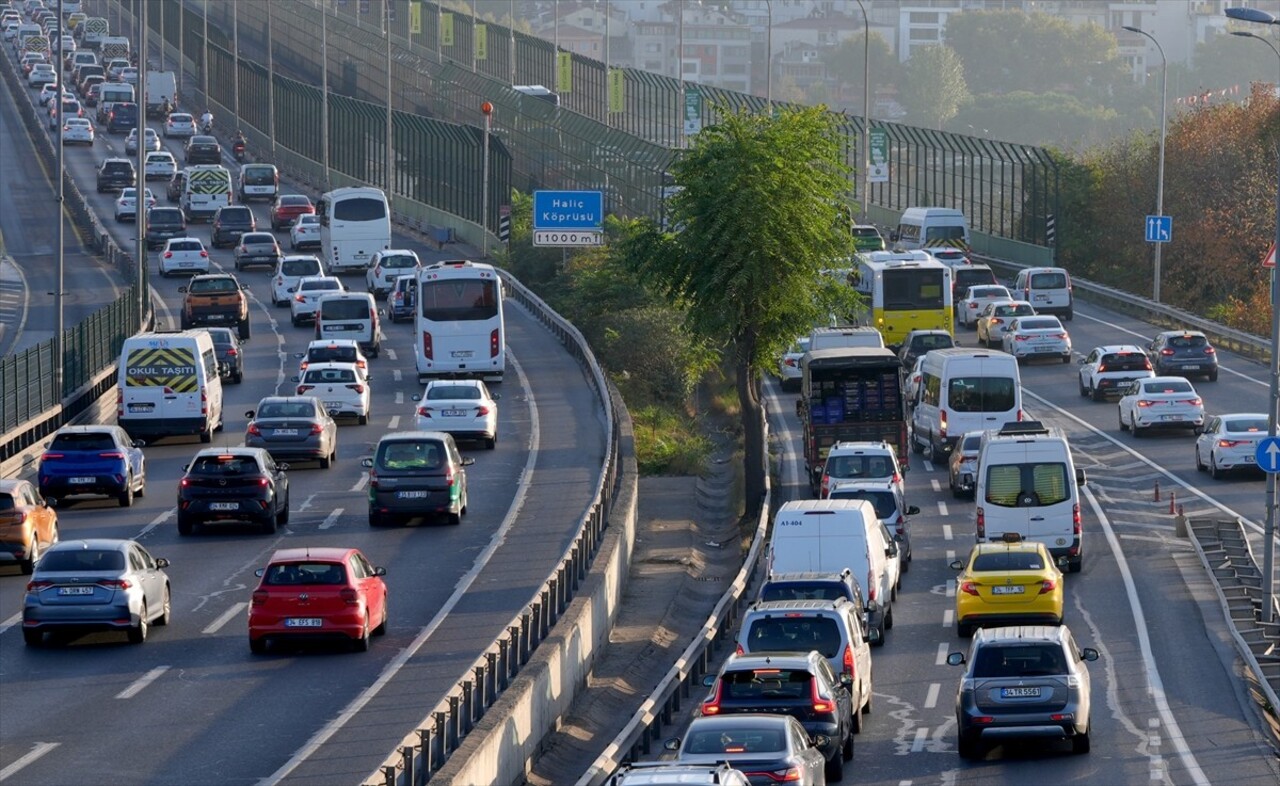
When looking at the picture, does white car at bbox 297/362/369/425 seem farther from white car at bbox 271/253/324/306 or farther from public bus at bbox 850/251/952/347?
white car at bbox 271/253/324/306

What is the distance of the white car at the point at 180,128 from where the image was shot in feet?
433

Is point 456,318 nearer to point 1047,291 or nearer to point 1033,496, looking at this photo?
point 1033,496

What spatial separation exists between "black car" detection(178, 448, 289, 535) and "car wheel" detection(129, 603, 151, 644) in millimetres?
7397

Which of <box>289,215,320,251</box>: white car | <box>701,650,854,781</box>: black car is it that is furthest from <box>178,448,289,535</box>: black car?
<box>289,215,320,251</box>: white car

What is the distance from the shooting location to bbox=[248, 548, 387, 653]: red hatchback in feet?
93.4

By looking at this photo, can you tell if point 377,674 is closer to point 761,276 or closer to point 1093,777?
point 1093,777

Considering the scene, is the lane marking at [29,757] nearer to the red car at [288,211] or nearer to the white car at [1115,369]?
the white car at [1115,369]

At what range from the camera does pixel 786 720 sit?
2102 cm

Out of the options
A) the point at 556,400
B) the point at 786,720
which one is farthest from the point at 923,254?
the point at 786,720

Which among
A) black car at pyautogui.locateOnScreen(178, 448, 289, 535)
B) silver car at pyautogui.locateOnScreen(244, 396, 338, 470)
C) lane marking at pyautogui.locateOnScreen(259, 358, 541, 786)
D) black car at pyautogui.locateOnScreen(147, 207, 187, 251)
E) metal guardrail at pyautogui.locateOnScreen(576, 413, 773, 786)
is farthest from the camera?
black car at pyautogui.locateOnScreen(147, 207, 187, 251)

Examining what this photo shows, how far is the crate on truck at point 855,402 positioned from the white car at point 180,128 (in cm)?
9099

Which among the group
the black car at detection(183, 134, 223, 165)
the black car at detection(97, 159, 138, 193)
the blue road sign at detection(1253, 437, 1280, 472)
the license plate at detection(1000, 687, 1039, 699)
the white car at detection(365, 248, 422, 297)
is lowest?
the license plate at detection(1000, 687, 1039, 699)

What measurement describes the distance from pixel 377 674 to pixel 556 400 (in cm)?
2870

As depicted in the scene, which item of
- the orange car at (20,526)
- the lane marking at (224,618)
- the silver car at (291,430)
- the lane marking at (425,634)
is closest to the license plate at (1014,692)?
the lane marking at (425,634)
